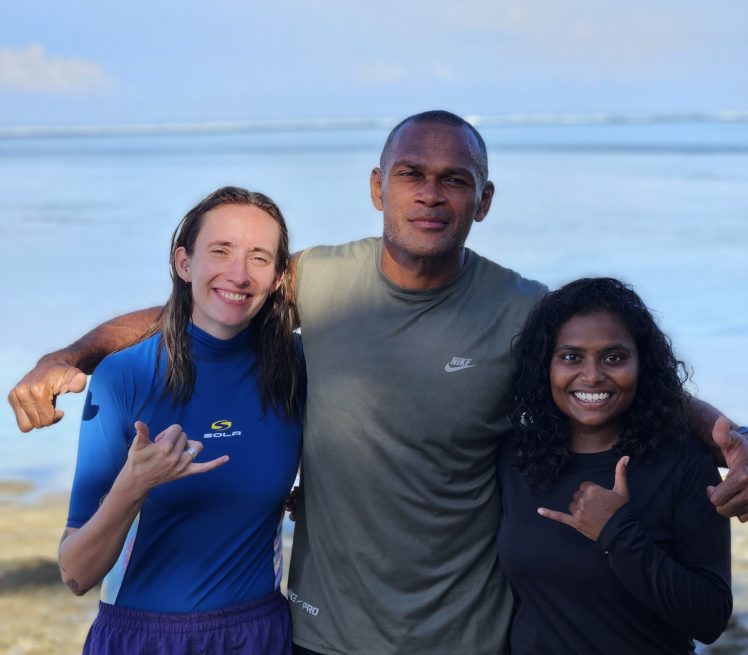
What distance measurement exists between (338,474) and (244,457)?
0.86 ft

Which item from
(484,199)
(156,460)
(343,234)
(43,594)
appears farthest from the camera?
(343,234)

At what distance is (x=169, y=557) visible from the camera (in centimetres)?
305

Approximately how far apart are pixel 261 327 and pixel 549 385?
780 mm

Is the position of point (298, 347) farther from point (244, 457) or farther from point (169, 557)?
point (169, 557)

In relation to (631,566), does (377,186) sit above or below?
above

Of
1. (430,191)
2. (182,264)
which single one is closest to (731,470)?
(430,191)

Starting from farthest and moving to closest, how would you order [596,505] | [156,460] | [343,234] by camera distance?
[343,234], [596,505], [156,460]

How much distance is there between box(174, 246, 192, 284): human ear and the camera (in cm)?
328

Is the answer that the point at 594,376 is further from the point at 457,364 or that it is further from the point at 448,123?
the point at 448,123

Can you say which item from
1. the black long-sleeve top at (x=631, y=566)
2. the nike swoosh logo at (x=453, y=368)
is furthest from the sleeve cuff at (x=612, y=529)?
the nike swoosh logo at (x=453, y=368)

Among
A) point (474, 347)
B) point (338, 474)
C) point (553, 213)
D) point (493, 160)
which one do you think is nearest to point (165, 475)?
point (338, 474)

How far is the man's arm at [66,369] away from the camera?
304cm

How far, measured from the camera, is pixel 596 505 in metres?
2.86

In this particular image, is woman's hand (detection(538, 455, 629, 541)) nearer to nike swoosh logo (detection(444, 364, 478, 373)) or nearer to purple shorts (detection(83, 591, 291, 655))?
nike swoosh logo (detection(444, 364, 478, 373))
